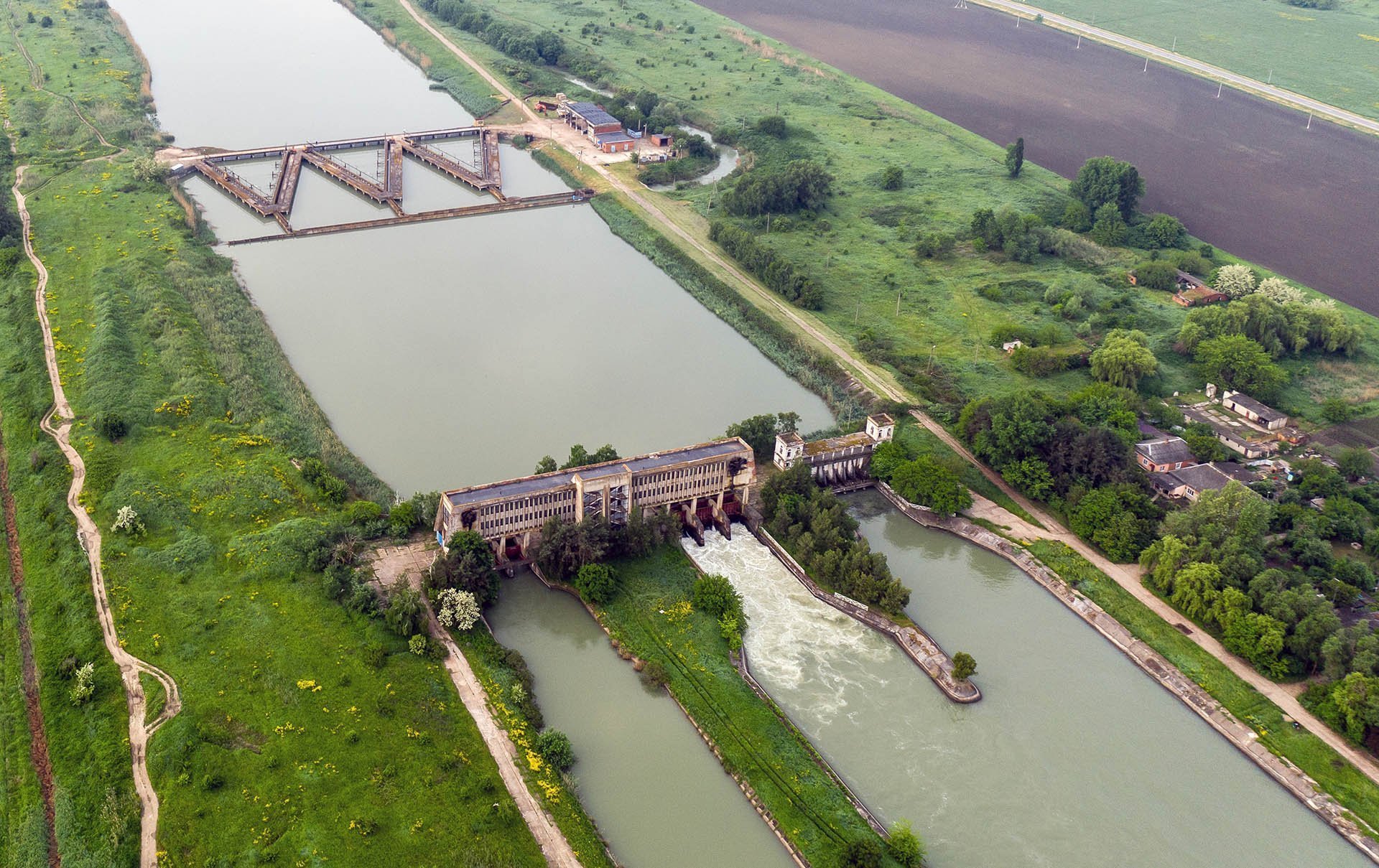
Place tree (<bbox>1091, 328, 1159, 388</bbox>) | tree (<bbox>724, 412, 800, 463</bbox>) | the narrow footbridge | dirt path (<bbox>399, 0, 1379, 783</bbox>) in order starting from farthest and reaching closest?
the narrow footbridge < tree (<bbox>1091, 328, 1159, 388</bbox>) < tree (<bbox>724, 412, 800, 463</bbox>) < dirt path (<bbox>399, 0, 1379, 783</bbox>)

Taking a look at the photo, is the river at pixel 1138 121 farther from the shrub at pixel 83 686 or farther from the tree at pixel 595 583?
the shrub at pixel 83 686

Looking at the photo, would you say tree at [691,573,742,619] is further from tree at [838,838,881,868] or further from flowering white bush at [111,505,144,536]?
A: flowering white bush at [111,505,144,536]

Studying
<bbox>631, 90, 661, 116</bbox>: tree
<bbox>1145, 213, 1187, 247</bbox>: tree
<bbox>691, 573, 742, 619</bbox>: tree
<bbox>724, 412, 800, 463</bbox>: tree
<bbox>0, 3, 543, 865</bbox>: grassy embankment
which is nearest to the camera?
<bbox>0, 3, 543, 865</bbox>: grassy embankment

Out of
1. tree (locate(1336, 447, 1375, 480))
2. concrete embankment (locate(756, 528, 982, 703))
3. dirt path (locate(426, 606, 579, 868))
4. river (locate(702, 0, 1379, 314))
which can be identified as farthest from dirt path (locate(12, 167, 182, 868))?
river (locate(702, 0, 1379, 314))

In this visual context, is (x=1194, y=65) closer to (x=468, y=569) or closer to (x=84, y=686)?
(x=468, y=569)

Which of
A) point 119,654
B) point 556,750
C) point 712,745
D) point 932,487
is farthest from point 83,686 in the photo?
point 932,487

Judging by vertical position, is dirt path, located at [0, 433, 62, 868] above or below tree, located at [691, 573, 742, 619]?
below

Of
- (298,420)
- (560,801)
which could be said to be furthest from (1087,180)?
(560,801)
